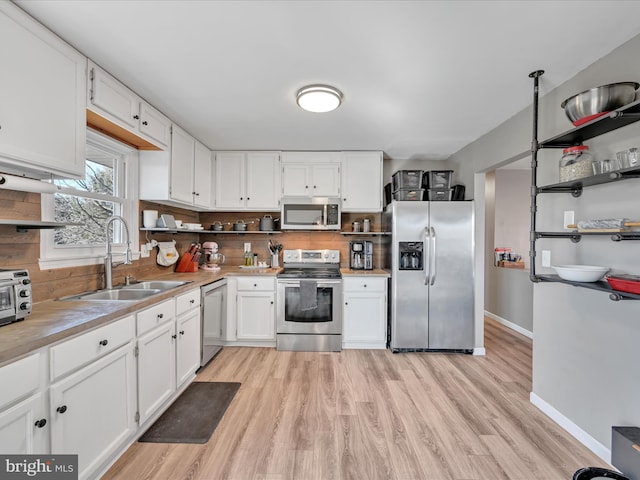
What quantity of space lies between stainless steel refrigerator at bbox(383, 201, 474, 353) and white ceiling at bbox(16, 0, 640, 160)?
1.07 m

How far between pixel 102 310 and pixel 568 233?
2.89 meters

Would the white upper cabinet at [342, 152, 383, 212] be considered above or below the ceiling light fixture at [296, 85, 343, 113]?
below

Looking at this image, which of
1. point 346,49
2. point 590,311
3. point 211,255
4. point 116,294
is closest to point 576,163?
point 590,311

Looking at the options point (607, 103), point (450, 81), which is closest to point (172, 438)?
point (450, 81)

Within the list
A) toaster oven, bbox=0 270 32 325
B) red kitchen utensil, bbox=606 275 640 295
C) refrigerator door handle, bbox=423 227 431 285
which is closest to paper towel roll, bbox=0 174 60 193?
toaster oven, bbox=0 270 32 325

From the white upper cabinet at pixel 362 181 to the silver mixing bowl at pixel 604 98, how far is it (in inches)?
85.1

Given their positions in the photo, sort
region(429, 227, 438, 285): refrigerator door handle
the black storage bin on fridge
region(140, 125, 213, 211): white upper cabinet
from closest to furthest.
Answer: region(140, 125, 213, 211): white upper cabinet, region(429, 227, 438, 285): refrigerator door handle, the black storage bin on fridge

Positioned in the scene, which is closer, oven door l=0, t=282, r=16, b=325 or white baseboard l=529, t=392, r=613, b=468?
oven door l=0, t=282, r=16, b=325

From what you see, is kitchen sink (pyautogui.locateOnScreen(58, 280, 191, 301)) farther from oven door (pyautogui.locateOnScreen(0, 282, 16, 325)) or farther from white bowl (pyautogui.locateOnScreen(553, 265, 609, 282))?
white bowl (pyautogui.locateOnScreen(553, 265, 609, 282))

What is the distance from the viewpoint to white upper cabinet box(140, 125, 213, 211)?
2730 millimetres

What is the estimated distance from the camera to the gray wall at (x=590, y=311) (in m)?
1.60

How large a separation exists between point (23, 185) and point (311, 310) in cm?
262

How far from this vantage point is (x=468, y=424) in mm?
2039

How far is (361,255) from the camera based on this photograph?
385cm
